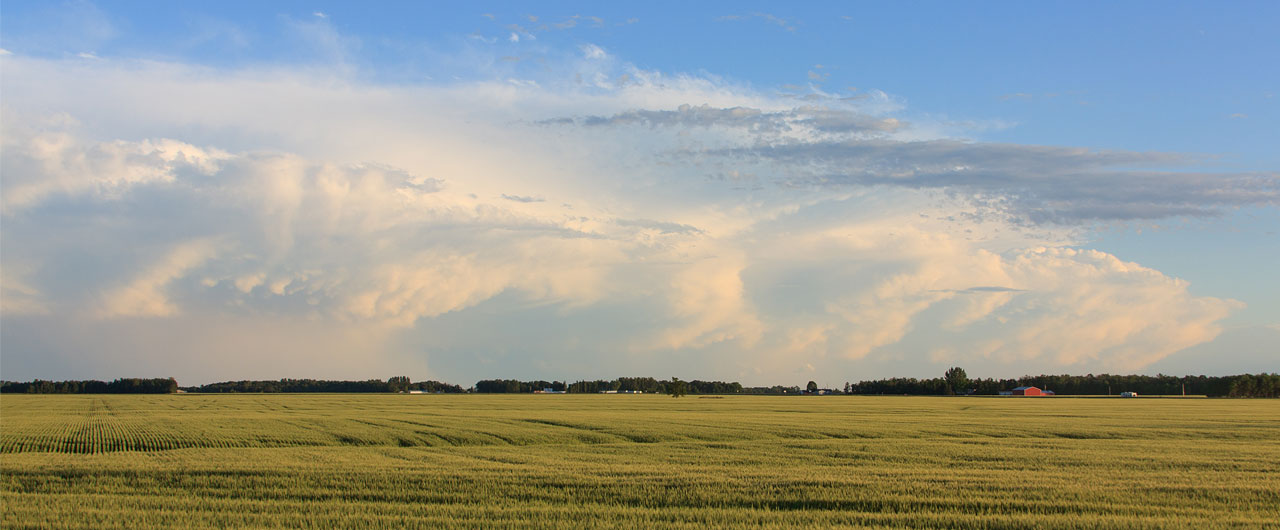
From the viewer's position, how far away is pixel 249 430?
152 ft

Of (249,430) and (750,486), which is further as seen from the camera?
(249,430)

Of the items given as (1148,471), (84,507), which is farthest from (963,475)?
(84,507)

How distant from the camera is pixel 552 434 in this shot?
43.1 metres

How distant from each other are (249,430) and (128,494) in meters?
26.9

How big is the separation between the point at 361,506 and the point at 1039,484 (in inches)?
634

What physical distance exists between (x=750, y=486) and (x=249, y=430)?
34608 millimetres

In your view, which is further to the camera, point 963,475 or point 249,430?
point 249,430

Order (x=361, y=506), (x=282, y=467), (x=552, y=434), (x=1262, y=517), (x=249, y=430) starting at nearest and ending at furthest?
(x=1262, y=517) < (x=361, y=506) < (x=282, y=467) < (x=552, y=434) < (x=249, y=430)

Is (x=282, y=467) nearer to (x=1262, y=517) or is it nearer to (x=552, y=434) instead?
(x=552, y=434)

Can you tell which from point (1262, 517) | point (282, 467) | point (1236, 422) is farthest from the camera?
point (1236, 422)

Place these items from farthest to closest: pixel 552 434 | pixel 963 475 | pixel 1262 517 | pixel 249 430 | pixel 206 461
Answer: pixel 249 430, pixel 552 434, pixel 206 461, pixel 963 475, pixel 1262 517

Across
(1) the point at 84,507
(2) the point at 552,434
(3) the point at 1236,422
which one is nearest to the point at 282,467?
(1) the point at 84,507

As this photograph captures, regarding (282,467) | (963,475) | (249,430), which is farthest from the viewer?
(249,430)

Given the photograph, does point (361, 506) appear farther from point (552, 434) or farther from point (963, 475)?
point (552, 434)
